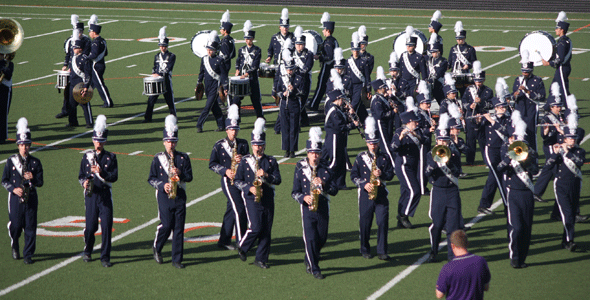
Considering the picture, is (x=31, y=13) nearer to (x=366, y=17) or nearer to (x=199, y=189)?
(x=366, y=17)

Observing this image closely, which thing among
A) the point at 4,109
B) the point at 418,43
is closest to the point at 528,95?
the point at 418,43

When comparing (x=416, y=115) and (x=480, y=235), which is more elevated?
(x=416, y=115)

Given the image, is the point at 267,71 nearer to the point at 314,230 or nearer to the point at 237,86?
the point at 237,86

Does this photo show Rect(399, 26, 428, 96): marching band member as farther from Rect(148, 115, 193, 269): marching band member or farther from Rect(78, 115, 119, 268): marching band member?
Rect(78, 115, 119, 268): marching band member

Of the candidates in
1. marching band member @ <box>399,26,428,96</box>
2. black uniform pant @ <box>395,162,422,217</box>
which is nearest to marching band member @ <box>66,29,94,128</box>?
marching band member @ <box>399,26,428,96</box>

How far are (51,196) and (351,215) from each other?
497 cm

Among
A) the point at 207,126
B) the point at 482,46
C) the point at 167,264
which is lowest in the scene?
the point at 167,264

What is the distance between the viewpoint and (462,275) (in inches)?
266

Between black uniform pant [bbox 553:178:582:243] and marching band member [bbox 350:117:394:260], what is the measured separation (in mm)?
2307

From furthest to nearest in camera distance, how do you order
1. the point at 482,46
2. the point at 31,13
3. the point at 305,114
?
the point at 31,13, the point at 482,46, the point at 305,114

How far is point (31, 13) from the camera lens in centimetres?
3775

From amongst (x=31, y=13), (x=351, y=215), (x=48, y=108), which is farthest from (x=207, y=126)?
(x=31, y=13)

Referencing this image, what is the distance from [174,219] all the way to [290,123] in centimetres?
594

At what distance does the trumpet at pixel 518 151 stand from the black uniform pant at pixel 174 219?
406cm
